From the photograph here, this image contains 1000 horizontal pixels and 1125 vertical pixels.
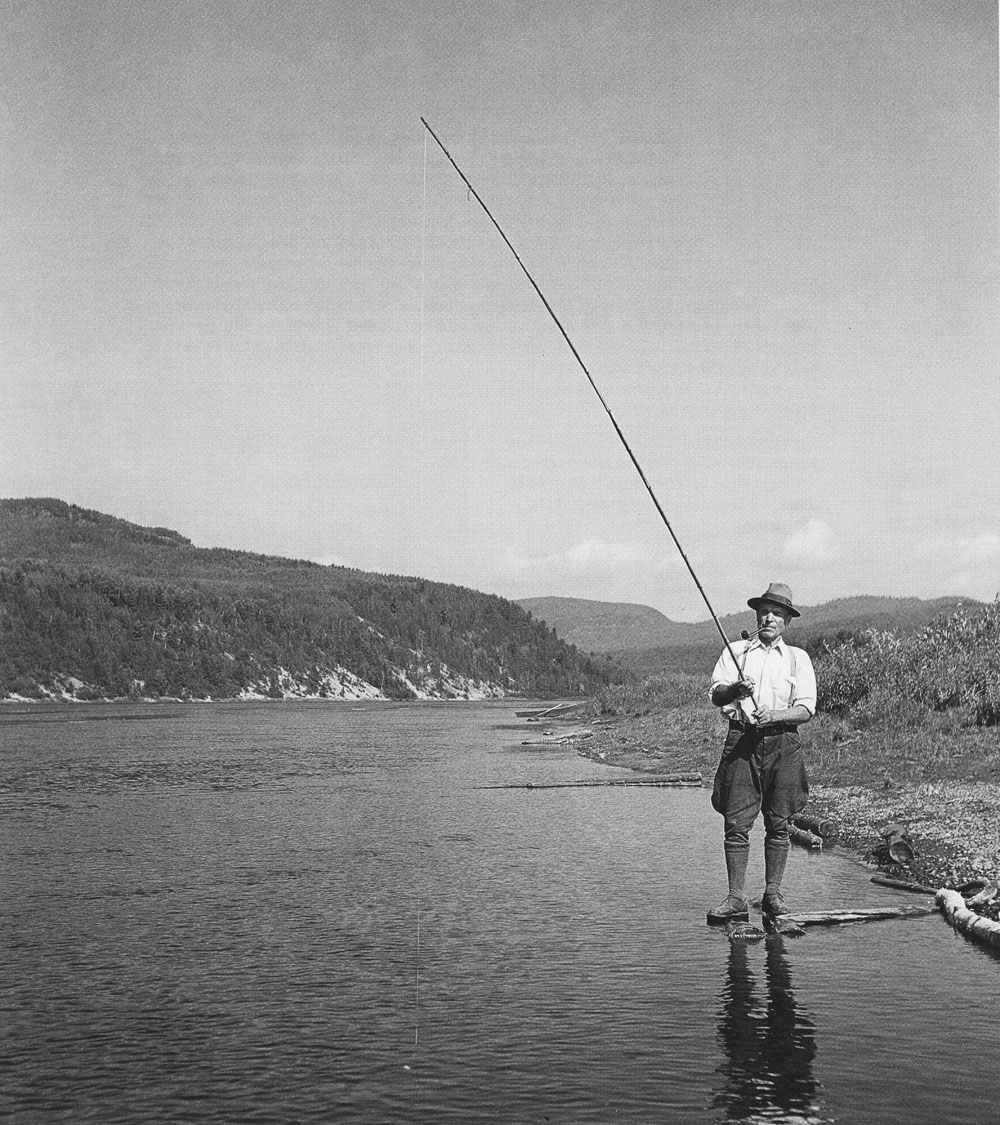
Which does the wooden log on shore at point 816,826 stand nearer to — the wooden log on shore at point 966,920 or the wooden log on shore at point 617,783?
the wooden log on shore at point 966,920

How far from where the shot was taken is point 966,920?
10.4 meters

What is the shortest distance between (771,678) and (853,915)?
2.32m

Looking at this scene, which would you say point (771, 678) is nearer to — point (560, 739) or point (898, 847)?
point (898, 847)

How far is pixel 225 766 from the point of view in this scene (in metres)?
30.4

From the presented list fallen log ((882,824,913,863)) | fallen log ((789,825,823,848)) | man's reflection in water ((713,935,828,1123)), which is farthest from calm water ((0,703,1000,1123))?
fallen log ((882,824,913,863))

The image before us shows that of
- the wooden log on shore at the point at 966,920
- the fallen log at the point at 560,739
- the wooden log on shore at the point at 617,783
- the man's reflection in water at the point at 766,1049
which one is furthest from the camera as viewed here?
the fallen log at the point at 560,739

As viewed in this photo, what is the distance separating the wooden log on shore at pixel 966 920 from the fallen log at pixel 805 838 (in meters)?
3.90

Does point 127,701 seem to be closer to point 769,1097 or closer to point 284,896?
point 284,896

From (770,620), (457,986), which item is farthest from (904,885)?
(457,986)

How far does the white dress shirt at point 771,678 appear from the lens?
33.7 feet

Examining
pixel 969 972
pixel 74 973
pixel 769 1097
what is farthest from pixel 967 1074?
pixel 74 973

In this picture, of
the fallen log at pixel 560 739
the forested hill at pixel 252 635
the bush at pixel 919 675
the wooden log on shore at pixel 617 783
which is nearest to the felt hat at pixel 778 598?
the wooden log on shore at pixel 617 783

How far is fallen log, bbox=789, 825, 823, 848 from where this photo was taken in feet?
50.9

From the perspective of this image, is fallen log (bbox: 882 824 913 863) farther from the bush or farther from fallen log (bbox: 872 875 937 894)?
the bush
